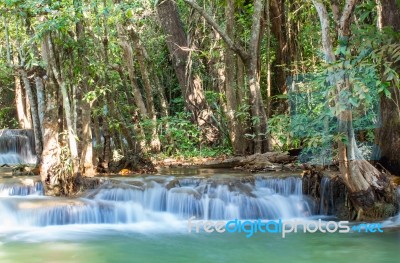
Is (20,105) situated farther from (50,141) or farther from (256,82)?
(50,141)

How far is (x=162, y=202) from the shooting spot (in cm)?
902

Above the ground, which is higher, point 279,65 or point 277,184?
point 279,65

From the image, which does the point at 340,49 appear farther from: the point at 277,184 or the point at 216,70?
the point at 216,70

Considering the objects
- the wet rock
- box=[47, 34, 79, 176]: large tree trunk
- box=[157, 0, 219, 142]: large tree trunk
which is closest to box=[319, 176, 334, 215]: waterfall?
the wet rock

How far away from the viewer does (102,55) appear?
11633 millimetres

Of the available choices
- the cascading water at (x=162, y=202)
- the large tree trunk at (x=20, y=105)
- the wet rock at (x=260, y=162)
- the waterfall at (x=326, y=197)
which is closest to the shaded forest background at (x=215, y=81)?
the large tree trunk at (x=20, y=105)

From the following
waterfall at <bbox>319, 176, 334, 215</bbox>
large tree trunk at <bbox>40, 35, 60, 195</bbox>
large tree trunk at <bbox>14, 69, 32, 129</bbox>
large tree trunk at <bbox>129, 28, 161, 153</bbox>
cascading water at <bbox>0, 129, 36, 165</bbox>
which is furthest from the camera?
large tree trunk at <bbox>14, 69, 32, 129</bbox>

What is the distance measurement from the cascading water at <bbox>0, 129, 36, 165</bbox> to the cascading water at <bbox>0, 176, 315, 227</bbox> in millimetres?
7796

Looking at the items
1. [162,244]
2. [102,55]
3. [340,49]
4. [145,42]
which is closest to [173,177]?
[162,244]

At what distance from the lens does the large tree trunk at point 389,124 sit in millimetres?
8953

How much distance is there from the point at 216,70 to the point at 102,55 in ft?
14.9

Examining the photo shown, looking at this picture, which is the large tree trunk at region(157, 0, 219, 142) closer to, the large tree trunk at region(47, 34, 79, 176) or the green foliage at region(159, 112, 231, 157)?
the green foliage at region(159, 112, 231, 157)

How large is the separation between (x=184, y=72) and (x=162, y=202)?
6901mm

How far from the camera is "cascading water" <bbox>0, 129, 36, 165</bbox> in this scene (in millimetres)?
16859
